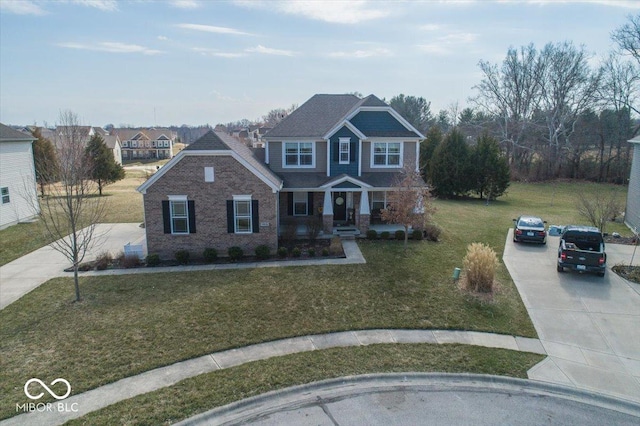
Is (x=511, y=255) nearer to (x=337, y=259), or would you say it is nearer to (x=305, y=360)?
(x=337, y=259)

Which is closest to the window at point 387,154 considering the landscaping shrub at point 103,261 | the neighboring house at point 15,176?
the landscaping shrub at point 103,261

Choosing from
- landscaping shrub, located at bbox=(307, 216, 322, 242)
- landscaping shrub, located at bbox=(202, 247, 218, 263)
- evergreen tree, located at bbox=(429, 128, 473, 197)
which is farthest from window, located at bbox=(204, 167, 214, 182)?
evergreen tree, located at bbox=(429, 128, 473, 197)

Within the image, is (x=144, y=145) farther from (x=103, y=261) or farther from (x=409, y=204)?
(x=409, y=204)

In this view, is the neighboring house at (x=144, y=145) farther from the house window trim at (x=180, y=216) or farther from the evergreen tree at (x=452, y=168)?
the house window trim at (x=180, y=216)

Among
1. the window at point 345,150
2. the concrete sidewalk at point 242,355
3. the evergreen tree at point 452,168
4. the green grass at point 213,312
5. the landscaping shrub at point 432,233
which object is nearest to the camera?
the concrete sidewalk at point 242,355

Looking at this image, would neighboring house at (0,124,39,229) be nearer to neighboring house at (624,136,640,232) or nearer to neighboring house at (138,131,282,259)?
neighboring house at (138,131,282,259)
